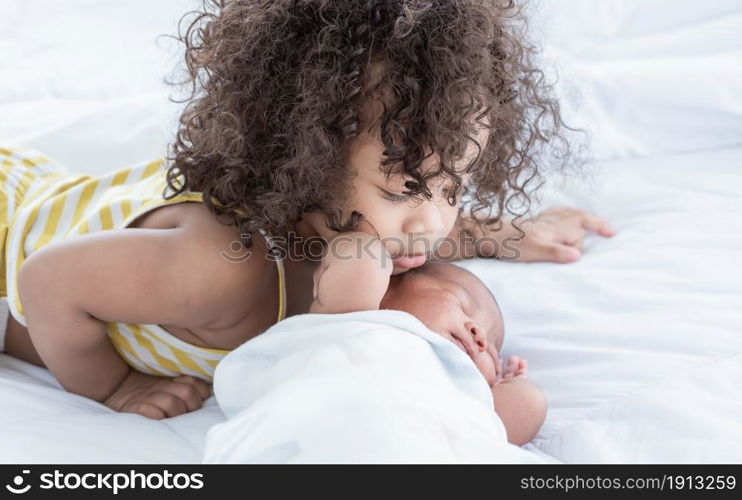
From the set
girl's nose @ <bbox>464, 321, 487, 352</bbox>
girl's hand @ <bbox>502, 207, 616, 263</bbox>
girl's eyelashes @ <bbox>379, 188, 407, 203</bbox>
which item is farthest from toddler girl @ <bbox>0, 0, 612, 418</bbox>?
girl's hand @ <bbox>502, 207, 616, 263</bbox>

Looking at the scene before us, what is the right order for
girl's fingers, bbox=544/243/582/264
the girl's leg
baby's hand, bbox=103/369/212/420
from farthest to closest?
girl's fingers, bbox=544/243/582/264
the girl's leg
baby's hand, bbox=103/369/212/420

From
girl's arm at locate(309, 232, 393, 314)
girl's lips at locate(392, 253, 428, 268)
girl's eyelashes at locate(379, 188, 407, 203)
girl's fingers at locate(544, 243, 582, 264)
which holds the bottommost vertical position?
girl's fingers at locate(544, 243, 582, 264)

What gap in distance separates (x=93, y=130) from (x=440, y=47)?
845 millimetres

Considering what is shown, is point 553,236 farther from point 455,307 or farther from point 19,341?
point 19,341

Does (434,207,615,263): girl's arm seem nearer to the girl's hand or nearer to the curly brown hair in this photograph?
the girl's hand

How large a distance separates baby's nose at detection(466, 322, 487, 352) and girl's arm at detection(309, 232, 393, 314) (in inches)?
8.6

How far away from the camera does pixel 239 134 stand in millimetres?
1013

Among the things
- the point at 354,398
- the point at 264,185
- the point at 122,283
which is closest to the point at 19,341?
the point at 122,283

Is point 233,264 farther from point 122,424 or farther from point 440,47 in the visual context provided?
→ point 440,47

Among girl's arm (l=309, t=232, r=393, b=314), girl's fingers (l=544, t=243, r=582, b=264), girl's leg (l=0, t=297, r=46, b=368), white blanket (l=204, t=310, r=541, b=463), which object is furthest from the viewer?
girl's fingers (l=544, t=243, r=582, b=264)

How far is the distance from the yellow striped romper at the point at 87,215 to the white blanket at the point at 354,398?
0.22 m

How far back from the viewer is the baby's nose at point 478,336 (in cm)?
109

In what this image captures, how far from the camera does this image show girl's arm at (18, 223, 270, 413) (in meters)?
0.96
